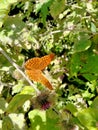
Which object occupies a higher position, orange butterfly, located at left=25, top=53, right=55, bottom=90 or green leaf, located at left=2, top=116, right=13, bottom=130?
orange butterfly, located at left=25, top=53, right=55, bottom=90

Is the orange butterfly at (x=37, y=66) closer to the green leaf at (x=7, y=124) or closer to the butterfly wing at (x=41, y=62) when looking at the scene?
the butterfly wing at (x=41, y=62)

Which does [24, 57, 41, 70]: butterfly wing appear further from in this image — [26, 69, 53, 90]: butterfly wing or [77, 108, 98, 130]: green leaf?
[77, 108, 98, 130]: green leaf

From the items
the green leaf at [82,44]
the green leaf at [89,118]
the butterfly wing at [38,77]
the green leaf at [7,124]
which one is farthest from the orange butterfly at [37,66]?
the green leaf at [82,44]

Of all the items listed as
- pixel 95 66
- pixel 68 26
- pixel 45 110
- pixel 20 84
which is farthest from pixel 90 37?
pixel 45 110

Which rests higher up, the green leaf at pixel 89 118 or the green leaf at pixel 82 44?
the green leaf at pixel 82 44

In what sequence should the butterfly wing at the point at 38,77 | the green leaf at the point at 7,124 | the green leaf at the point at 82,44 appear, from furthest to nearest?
1. the green leaf at the point at 82,44
2. the green leaf at the point at 7,124
3. the butterfly wing at the point at 38,77

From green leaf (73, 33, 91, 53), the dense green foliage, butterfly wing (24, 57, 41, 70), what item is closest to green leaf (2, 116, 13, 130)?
the dense green foliage

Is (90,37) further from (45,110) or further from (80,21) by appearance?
(45,110)
